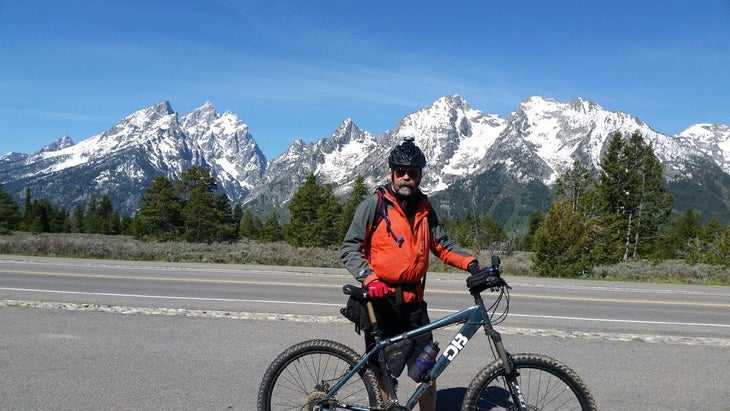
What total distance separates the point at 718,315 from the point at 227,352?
1011 cm

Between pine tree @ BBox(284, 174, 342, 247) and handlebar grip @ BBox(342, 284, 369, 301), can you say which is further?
pine tree @ BBox(284, 174, 342, 247)

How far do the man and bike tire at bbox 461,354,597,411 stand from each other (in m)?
0.46

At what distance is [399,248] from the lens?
395cm

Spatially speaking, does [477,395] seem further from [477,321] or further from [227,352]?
[227,352]

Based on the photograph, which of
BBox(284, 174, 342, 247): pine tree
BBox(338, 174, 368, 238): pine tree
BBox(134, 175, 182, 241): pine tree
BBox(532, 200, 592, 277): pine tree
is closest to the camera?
BBox(532, 200, 592, 277): pine tree

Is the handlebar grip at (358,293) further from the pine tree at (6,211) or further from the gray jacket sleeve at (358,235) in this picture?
the pine tree at (6,211)

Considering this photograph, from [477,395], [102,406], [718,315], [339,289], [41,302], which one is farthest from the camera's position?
[339,289]

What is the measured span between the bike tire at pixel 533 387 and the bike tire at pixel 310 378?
82 centimetres

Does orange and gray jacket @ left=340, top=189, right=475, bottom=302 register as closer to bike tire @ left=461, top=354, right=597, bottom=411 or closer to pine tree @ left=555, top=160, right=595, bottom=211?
bike tire @ left=461, top=354, right=597, bottom=411

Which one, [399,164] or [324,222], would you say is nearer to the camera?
[399,164]

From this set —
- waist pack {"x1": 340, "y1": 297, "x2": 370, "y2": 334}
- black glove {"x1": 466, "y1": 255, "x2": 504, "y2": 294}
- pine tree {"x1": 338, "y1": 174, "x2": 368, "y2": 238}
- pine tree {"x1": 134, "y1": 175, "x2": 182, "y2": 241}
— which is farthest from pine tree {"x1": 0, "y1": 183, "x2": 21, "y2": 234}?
black glove {"x1": 466, "y1": 255, "x2": 504, "y2": 294}

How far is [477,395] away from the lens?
12.3ft

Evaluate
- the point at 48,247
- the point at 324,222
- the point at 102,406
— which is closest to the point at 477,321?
the point at 102,406

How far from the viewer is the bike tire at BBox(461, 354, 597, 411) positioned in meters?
3.70
